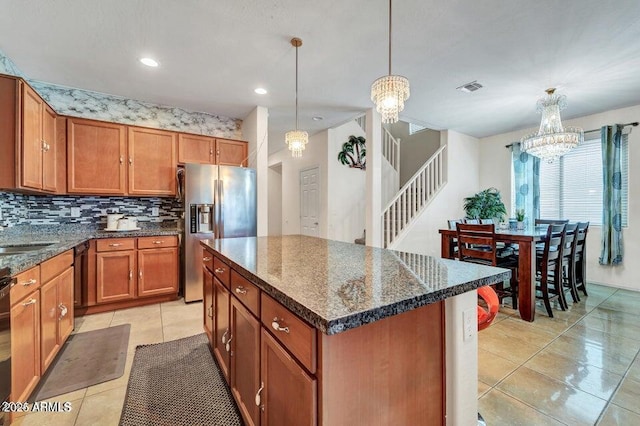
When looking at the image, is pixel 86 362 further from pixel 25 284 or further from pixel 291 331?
pixel 291 331

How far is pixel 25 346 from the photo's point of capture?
1.60m

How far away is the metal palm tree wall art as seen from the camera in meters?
5.34

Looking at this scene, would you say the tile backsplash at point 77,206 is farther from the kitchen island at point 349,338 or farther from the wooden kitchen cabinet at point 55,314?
the kitchen island at point 349,338

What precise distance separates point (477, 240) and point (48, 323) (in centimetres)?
385

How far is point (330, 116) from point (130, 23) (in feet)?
9.14

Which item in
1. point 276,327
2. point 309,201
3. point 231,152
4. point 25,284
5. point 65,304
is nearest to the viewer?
point 276,327

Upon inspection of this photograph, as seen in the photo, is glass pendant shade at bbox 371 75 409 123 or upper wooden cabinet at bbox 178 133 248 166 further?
upper wooden cabinet at bbox 178 133 248 166

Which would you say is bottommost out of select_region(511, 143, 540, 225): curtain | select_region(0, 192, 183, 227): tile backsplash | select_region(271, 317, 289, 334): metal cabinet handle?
select_region(271, 317, 289, 334): metal cabinet handle

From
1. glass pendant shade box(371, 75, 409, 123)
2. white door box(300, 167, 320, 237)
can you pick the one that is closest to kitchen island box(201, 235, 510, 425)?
glass pendant shade box(371, 75, 409, 123)

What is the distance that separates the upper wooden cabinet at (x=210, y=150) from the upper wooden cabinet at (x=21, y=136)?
1357 millimetres

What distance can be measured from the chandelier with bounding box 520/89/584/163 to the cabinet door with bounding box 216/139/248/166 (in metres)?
3.82

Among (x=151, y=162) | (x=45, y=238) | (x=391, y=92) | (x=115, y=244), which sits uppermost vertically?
(x=391, y=92)

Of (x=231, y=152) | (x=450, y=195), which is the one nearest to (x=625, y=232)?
(x=450, y=195)

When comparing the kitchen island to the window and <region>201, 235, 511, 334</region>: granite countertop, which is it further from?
the window
